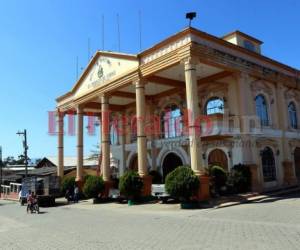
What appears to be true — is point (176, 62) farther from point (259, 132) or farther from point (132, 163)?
point (132, 163)

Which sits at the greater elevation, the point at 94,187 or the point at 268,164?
the point at 268,164

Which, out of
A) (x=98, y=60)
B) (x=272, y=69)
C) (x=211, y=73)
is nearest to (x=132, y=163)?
(x=98, y=60)

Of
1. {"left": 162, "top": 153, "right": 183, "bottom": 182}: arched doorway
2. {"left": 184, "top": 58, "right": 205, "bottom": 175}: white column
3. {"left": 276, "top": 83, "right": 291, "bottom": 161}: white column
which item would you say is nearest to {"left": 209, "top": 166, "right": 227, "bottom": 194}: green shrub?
{"left": 184, "top": 58, "right": 205, "bottom": 175}: white column

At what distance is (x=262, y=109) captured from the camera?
24469 mm

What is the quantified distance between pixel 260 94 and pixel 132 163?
12420mm

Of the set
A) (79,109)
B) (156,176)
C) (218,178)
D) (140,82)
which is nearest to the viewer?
(218,178)

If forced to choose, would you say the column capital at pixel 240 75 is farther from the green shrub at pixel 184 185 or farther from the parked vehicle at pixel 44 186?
the parked vehicle at pixel 44 186

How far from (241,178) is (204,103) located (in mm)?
6292

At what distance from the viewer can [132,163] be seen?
31156 mm

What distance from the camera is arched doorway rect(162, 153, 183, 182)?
2692 centimetres

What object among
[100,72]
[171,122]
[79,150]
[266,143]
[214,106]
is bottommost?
[266,143]

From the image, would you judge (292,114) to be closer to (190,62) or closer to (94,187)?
(190,62)

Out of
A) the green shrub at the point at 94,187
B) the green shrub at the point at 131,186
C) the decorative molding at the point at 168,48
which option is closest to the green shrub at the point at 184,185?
the green shrub at the point at 131,186

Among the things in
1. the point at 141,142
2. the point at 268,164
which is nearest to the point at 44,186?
the point at 141,142
